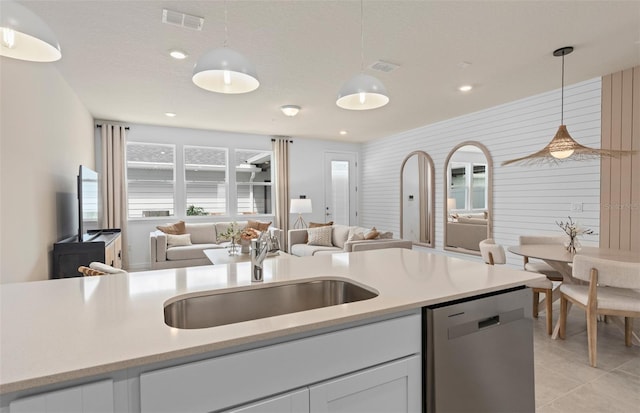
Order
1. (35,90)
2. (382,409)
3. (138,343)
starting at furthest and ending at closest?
(35,90), (382,409), (138,343)

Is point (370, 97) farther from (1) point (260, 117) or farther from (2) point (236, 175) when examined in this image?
(2) point (236, 175)

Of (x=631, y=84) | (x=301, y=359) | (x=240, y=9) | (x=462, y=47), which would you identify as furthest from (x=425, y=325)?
(x=631, y=84)

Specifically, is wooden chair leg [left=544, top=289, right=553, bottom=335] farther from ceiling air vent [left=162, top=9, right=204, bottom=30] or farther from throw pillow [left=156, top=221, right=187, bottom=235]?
throw pillow [left=156, top=221, right=187, bottom=235]

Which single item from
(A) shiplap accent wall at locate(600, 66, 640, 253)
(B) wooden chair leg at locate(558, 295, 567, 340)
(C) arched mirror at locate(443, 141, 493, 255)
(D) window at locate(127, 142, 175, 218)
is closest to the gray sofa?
(C) arched mirror at locate(443, 141, 493, 255)

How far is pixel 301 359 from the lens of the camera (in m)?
1.05

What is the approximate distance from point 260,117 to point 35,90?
3.20 m

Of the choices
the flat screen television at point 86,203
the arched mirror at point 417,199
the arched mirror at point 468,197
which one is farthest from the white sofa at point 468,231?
the flat screen television at point 86,203

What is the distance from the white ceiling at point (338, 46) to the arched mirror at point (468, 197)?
97 centimetres

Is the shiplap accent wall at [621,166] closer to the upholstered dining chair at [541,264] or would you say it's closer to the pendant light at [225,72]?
the upholstered dining chair at [541,264]

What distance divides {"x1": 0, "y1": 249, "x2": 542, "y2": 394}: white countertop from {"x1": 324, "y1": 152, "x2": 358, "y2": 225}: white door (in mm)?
6289

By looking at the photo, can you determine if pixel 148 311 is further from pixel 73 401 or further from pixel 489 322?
pixel 489 322

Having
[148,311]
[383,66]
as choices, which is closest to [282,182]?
[383,66]

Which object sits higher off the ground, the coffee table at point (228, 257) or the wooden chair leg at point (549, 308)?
the coffee table at point (228, 257)

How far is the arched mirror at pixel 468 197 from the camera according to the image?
542cm
